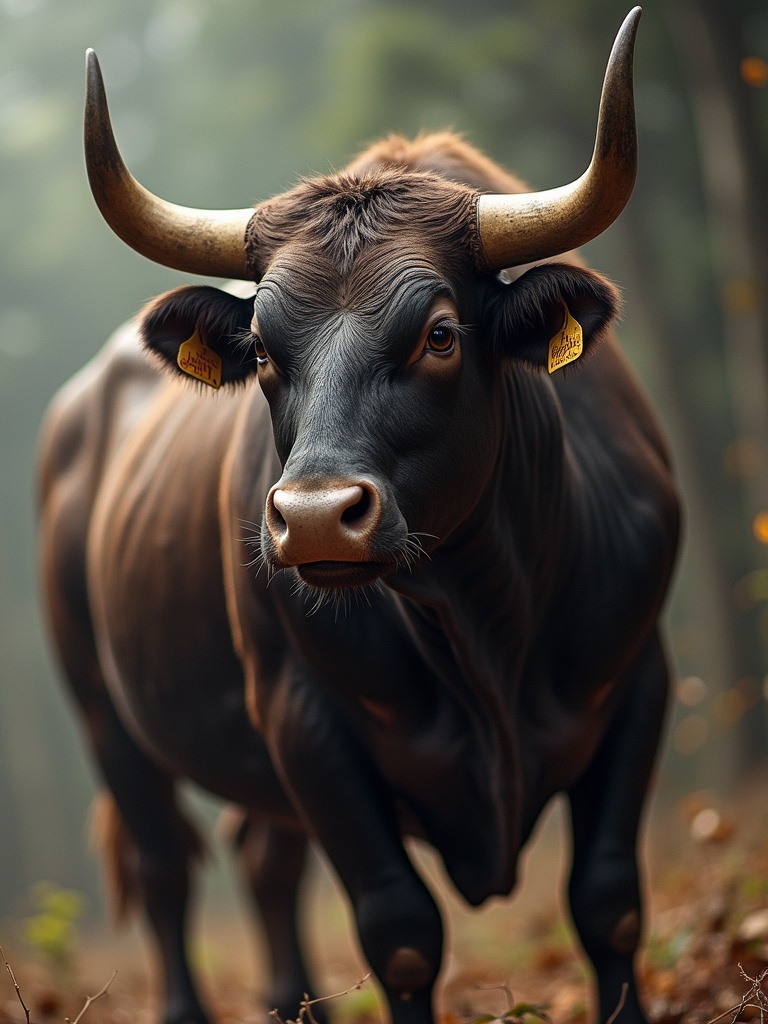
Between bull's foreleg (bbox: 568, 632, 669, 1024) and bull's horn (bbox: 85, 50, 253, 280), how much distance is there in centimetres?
167

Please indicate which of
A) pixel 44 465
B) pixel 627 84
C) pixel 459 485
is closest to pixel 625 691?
pixel 459 485

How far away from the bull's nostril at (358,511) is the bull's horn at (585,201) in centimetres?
78

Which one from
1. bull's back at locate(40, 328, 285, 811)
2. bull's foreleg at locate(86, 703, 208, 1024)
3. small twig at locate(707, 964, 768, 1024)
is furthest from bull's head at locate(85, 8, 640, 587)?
bull's foreleg at locate(86, 703, 208, 1024)

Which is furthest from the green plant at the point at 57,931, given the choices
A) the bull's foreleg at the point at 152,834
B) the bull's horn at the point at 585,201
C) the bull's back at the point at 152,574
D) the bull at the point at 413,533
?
the bull's horn at the point at 585,201

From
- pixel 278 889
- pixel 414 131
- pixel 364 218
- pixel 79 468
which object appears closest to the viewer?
Answer: pixel 364 218

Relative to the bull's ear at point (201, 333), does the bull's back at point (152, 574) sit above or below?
below

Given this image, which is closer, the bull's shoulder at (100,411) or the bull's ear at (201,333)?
the bull's ear at (201,333)

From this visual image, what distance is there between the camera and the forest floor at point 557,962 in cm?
410

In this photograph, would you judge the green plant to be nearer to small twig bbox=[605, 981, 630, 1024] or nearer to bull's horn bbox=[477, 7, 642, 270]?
small twig bbox=[605, 981, 630, 1024]

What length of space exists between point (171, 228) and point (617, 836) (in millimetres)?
2072

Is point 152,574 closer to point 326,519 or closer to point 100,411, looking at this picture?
point 100,411

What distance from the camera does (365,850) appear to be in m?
3.47

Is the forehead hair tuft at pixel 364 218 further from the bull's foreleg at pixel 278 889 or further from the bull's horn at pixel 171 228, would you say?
the bull's foreleg at pixel 278 889

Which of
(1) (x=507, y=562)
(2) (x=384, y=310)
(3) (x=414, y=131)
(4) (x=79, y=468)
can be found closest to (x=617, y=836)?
(1) (x=507, y=562)
